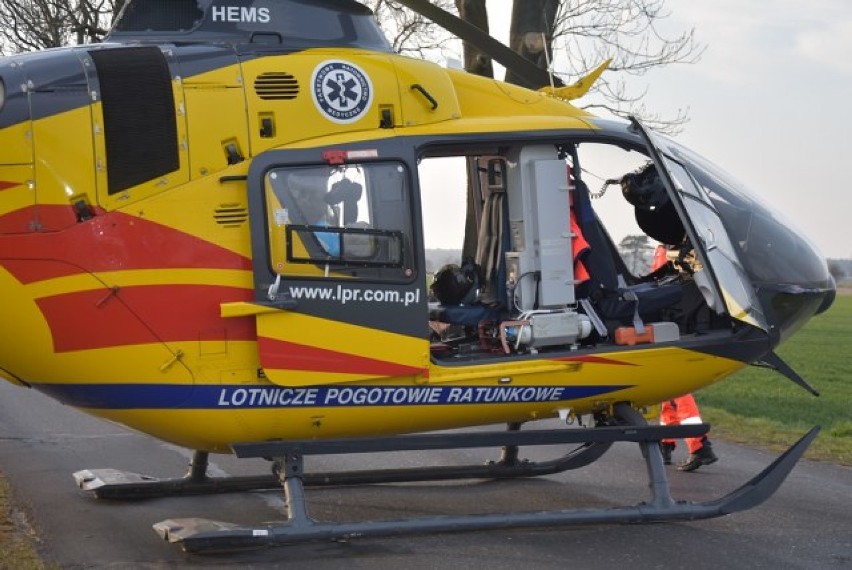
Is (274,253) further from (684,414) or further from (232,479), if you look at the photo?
(684,414)

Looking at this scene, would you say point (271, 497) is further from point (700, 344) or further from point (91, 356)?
point (700, 344)

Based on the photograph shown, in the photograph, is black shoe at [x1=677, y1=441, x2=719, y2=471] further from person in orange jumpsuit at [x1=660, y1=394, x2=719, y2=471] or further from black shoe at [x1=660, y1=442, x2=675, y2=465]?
black shoe at [x1=660, y1=442, x2=675, y2=465]

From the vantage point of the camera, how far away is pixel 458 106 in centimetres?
764

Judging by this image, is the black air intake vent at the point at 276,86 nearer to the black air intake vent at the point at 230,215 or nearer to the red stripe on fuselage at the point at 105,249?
the black air intake vent at the point at 230,215

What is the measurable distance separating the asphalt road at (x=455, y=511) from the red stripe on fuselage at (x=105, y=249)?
1705 millimetres

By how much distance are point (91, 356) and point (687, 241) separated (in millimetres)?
4325

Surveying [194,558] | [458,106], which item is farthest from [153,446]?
[458,106]

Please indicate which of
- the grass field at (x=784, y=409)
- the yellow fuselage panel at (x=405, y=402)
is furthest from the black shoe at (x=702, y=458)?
the yellow fuselage panel at (x=405, y=402)

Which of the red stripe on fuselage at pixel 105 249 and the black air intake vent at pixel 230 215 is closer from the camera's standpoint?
the red stripe on fuselage at pixel 105 249

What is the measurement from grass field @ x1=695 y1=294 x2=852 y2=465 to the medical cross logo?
228 inches

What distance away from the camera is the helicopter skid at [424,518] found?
6586mm

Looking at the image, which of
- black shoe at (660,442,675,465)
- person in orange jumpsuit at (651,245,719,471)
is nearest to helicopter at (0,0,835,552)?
person in orange jumpsuit at (651,245,719,471)

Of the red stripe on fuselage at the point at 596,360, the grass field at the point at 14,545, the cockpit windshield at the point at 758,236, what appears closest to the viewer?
the grass field at the point at 14,545

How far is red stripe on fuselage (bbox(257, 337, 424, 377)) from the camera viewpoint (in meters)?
6.83
